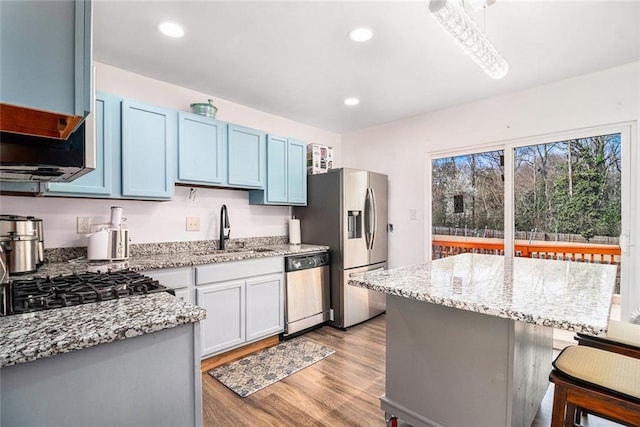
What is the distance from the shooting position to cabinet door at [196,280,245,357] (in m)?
2.45

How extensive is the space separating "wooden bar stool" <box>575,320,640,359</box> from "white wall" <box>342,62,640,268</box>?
1.52 metres

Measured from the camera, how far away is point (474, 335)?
57.9 inches

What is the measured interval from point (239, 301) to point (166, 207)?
3.55 ft

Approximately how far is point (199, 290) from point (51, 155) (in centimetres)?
153

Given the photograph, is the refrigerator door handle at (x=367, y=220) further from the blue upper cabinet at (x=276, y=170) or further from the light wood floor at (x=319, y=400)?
the light wood floor at (x=319, y=400)

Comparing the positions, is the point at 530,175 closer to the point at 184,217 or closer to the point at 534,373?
the point at 534,373

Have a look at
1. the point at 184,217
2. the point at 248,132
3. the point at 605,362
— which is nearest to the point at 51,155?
the point at 184,217

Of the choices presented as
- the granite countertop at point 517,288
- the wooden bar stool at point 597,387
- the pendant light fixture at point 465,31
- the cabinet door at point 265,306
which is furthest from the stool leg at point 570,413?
the cabinet door at point 265,306

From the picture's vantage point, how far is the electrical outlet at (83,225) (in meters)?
2.38

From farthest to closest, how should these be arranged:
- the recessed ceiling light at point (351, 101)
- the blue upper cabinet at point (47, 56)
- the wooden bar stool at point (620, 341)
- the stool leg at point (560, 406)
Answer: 1. the recessed ceiling light at point (351, 101)
2. the wooden bar stool at point (620, 341)
3. the stool leg at point (560, 406)
4. the blue upper cabinet at point (47, 56)

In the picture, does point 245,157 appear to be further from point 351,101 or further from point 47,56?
point 47,56

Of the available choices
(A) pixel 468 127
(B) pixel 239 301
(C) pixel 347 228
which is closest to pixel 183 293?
(B) pixel 239 301

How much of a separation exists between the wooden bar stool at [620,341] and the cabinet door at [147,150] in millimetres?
2875

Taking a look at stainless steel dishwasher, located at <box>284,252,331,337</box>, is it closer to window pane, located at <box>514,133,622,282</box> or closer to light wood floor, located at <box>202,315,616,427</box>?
light wood floor, located at <box>202,315,616,427</box>
